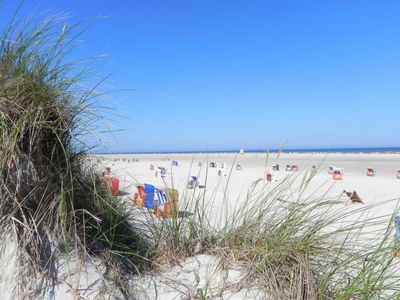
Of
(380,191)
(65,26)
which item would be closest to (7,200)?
(65,26)

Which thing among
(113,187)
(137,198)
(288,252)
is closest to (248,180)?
(137,198)

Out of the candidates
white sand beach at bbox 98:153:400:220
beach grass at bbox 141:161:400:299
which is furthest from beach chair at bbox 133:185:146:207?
beach grass at bbox 141:161:400:299

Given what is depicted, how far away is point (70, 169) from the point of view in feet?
6.79

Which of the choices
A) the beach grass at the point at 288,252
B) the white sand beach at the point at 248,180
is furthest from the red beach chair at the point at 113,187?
the beach grass at the point at 288,252

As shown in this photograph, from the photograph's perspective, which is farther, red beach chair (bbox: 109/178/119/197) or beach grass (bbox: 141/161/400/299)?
red beach chair (bbox: 109/178/119/197)

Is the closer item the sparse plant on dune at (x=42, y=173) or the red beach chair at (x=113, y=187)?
the sparse plant on dune at (x=42, y=173)

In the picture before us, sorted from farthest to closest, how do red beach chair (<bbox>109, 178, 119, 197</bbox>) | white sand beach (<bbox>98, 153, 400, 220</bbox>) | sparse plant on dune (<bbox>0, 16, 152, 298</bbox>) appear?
white sand beach (<bbox>98, 153, 400, 220</bbox>) → red beach chair (<bbox>109, 178, 119, 197</bbox>) → sparse plant on dune (<bbox>0, 16, 152, 298</bbox>)

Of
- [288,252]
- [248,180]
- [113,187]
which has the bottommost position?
[248,180]

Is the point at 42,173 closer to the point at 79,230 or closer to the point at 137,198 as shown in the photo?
the point at 79,230

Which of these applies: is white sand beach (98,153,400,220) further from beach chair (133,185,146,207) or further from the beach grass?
the beach grass

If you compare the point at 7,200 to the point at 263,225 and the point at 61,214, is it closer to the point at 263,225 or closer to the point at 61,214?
the point at 61,214

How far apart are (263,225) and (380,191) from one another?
13.0 metres

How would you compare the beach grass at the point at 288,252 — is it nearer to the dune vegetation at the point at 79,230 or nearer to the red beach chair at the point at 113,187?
the dune vegetation at the point at 79,230

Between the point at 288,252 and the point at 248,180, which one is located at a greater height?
the point at 288,252
